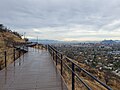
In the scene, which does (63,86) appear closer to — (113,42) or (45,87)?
(45,87)

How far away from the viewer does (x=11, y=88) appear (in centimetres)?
707

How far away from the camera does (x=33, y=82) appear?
802 centimetres

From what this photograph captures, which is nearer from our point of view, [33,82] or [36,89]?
[36,89]

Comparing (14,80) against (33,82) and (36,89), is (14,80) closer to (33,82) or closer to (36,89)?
(33,82)

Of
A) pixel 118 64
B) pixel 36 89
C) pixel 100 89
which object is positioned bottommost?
pixel 118 64

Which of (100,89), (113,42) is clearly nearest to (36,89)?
(100,89)

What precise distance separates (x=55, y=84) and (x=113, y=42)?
150695mm

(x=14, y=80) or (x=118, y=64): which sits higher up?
(x=14, y=80)

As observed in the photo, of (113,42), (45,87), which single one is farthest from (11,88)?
(113,42)

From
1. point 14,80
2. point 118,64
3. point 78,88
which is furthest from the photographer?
point 118,64

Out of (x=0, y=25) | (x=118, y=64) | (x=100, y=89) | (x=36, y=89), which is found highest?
(x=0, y=25)

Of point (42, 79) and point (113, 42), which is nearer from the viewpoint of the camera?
point (42, 79)

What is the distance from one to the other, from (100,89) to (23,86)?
7.37 m

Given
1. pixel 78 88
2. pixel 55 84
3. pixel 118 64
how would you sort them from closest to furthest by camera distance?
pixel 55 84, pixel 78 88, pixel 118 64
